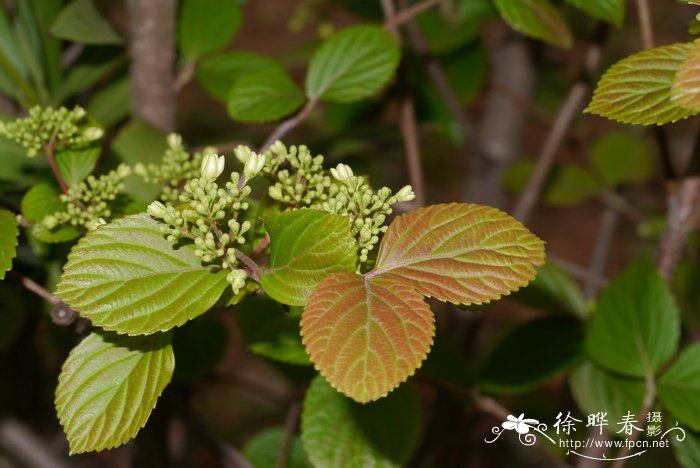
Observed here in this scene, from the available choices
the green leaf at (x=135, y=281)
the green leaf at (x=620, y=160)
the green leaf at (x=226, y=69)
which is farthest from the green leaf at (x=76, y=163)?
the green leaf at (x=620, y=160)

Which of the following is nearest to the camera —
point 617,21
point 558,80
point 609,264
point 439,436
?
point 617,21

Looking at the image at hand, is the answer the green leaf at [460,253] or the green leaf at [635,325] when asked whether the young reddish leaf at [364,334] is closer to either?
the green leaf at [460,253]

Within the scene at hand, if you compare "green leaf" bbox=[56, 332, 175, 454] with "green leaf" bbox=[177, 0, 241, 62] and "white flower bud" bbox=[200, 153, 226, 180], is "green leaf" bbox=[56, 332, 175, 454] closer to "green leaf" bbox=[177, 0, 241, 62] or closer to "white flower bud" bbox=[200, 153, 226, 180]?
"white flower bud" bbox=[200, 153, 226, 180]

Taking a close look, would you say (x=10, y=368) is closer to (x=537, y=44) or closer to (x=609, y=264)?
(x=537, y=44)

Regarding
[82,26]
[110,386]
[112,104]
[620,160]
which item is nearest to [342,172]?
[110,386]

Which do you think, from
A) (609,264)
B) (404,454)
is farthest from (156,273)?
(609,264)

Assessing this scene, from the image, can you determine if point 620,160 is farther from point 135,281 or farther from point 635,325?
point 135,281
